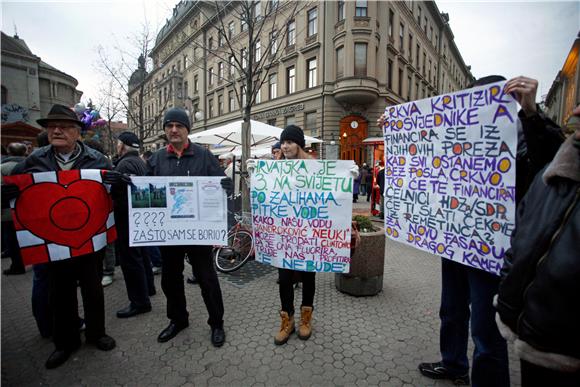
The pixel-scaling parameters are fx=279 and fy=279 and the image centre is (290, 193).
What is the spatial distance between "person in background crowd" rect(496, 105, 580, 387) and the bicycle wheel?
14.0ft

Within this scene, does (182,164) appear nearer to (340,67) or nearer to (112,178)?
(112,178)

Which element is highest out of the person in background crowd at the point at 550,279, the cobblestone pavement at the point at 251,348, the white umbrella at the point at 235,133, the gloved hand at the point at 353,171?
the white umbrella at the point at 235,133

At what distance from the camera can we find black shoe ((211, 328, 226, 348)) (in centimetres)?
288

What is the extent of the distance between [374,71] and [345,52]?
98.3 inches

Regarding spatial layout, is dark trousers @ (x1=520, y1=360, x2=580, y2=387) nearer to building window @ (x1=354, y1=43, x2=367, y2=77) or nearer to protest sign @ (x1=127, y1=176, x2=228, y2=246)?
protest sign @ (x1=127, y1=176, x2=228, y2=246)

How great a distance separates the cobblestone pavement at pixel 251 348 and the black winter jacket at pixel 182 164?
1.80 m

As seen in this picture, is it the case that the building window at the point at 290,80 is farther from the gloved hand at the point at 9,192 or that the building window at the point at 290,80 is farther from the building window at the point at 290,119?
the gloved hand at the point at 9,192

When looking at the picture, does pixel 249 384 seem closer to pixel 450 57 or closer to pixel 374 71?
pixel 374 71

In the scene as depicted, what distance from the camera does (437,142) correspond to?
234 centimetres

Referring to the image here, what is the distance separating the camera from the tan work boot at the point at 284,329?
114 inches

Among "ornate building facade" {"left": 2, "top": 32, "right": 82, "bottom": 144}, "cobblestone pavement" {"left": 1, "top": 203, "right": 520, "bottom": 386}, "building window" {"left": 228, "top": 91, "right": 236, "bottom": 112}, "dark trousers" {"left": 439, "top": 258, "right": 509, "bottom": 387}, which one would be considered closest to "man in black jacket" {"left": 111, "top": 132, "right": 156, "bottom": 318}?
"cobblestone pavement" {"left": 1, "top": 203, "right": 520, "bottom": 386}

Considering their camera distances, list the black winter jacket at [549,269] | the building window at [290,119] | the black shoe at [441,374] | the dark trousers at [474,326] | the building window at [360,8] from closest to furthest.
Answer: the black winter jacket at [549,269] → the dark trousers at [474,326] → the black shoe at [441,374] → the building window at [360,8] → the building window at [290,119]

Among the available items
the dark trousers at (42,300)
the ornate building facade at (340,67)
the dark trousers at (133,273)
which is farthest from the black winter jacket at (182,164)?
the ornate building facade at (340,67)

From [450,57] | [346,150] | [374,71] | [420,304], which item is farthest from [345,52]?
[450,57]
